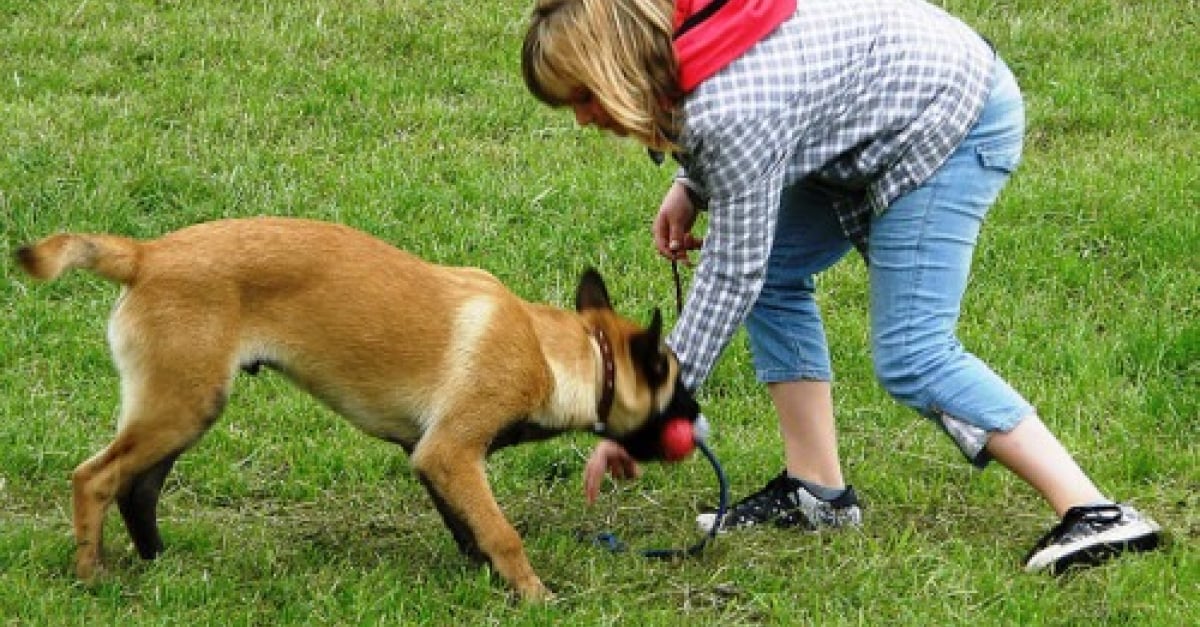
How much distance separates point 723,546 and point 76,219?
12.2 feet

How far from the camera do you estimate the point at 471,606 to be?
516 cm

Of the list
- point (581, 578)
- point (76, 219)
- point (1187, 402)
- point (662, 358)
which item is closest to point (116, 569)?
point (581, 578)

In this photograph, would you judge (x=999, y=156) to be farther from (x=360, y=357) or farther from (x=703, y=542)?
(x=360, y=357)

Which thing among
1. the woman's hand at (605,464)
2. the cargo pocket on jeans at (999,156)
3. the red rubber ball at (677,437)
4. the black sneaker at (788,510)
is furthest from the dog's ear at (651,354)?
the cargo pocket on jeans at (999,156)

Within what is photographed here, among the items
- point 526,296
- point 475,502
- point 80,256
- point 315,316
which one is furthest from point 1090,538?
point 526,296

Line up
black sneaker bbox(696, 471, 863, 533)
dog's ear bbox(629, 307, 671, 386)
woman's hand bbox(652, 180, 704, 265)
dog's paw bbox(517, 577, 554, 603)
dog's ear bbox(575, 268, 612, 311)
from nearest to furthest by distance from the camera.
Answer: dog's paw bbox(517, 577, 554, 603) < dog's ear bbox(629, 307, 671, 386) < dog's ear bbox(575, 268, 612, 311) < woman's hand bbox(652, 180, 704, 265) < black sneaker bbox(696, 471, 863, 533)

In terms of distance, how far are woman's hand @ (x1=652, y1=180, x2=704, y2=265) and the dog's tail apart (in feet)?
5.08

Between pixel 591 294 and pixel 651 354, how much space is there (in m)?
0.32

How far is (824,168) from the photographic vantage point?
526cm

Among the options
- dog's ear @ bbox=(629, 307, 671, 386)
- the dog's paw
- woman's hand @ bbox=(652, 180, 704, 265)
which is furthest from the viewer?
woman's hand @ bbox=(652, 180, 704, 265)

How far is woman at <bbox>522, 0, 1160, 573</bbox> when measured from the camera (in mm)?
4887

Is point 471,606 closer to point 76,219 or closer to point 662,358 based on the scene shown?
point 662,358

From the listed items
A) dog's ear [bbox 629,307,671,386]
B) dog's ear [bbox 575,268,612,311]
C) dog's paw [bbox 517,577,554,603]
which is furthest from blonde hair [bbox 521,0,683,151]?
dog's paw [bbox 517,577,554,603]

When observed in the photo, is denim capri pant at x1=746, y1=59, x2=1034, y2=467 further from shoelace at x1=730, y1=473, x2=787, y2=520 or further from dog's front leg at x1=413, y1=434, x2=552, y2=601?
dog's front leg at x1=413, y1=434, x2=552, y2=601
